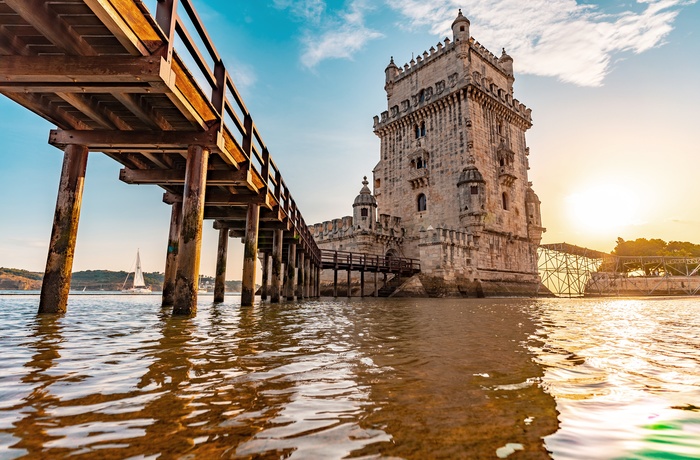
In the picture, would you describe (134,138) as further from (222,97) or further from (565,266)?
(565,266)

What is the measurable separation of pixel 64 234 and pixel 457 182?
2736cm

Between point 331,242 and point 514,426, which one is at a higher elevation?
point 331,242

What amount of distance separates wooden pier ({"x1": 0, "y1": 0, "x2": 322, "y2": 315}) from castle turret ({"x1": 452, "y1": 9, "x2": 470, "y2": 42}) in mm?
27420

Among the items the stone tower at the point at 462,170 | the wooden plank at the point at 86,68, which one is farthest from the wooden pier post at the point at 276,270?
the stone tower at the point at 462,170

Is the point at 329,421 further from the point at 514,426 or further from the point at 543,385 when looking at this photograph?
the point at 543,385

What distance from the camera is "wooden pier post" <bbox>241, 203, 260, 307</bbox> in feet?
41.3

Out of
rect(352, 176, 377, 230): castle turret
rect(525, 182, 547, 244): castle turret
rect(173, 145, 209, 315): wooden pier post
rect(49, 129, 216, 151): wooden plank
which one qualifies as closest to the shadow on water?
rect(173, 145, 209, 315): wooden pier post

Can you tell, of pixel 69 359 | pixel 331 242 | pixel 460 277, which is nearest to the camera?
pixel 69 359

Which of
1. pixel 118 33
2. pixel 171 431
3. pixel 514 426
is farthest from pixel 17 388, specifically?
pixel 118 33

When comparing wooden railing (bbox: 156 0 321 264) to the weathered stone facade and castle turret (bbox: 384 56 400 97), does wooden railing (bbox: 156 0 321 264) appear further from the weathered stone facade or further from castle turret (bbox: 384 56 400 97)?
castle turret (bbox: 384 56 400 97)

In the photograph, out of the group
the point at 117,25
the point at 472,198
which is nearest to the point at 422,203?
the point at 472,198

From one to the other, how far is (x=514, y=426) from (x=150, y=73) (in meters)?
6.30

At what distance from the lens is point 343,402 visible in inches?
73.9

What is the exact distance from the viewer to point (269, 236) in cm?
1955
